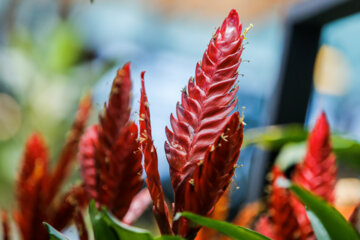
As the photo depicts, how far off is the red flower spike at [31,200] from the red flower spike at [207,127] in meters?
0.25

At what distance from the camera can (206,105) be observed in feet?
0.87

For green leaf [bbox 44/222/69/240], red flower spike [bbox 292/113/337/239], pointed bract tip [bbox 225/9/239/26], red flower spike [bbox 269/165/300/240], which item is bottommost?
red flower spike [bbox 269/165/300/240]

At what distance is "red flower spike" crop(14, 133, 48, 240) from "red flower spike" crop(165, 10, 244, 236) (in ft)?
0.82

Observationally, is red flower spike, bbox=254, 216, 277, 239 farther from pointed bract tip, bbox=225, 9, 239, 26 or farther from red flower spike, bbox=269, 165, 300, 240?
pointed bract tip, bbox=225, 9, 239, 26

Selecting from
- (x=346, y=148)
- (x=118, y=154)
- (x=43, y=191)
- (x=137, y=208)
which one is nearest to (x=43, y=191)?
(x=43, y=191)

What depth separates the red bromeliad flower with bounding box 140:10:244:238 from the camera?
0.26 meters

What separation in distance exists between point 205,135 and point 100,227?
8 centimetres

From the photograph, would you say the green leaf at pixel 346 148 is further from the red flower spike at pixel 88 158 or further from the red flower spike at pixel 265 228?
the red flower spike at pixel 88 158

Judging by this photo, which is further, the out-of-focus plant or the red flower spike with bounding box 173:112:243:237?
the out-of-focus plant

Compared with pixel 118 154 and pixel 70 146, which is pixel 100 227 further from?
pixel 70 146

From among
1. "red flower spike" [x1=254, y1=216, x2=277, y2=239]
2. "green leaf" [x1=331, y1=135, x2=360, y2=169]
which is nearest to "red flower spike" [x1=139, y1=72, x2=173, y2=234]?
"red flower spike" [x1=254, y1=216, x2=277, y2=239]

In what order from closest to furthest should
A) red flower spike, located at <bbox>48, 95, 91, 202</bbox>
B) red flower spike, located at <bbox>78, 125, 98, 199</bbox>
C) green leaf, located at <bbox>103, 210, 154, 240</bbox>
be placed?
green leaf, located at <bbox>103, 210, 154, 240</bbox>
red flower spike, located at <bbox>78, 125, 98, 199</bbox>
red flower spike, located at <bbox>48, 95, 91, 202</bbox>

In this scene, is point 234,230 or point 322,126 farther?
point 322,126

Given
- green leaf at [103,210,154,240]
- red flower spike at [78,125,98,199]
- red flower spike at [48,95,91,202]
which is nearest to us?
green leaf at [103,210,154,240]
